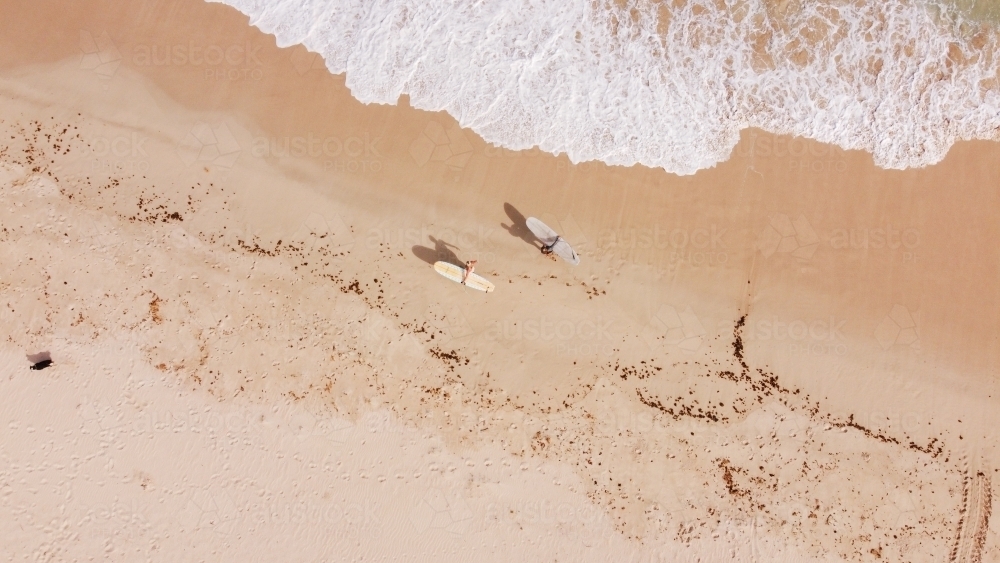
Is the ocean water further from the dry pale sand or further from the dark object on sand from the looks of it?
the dark object on sand

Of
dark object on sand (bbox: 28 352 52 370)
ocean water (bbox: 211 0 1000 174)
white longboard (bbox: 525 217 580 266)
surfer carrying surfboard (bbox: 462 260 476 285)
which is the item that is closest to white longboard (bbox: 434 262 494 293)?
surfer carrying surfboard (bbox: 462 260 476 285)

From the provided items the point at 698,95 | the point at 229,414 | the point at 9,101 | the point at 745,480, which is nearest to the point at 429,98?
the point at 698,95

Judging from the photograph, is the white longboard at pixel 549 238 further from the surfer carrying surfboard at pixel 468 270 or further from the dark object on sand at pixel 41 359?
the dark object on sand at pixel 41 359

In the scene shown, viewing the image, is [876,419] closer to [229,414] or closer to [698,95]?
[698,95]

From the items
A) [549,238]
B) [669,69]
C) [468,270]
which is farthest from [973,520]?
[468,270]

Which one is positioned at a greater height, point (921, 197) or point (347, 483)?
point (921, 197)

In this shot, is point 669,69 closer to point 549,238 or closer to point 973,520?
point 549,238

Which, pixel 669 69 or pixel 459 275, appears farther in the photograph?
pixel 669 69
